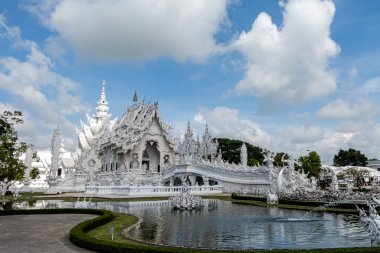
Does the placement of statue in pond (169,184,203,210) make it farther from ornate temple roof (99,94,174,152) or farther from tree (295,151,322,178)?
tree (295,151,322,178)

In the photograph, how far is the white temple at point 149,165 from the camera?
1353 inches

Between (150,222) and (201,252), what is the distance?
724 cm

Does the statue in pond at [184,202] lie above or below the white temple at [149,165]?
below

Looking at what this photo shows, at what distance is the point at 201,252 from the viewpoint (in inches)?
323

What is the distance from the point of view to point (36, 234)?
11.9 m

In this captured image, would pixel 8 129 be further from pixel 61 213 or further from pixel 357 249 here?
pixel 357 249

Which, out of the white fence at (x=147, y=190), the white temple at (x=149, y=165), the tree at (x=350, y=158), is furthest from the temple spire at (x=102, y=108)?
the tree at (x=350, y=158)

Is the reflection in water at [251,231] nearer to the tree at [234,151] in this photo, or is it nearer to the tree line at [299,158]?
the tree line at [299,158]

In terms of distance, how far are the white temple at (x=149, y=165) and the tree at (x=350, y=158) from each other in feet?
195

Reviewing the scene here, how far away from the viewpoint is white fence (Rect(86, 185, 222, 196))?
31828mm

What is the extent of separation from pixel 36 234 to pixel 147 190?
67.6 ft

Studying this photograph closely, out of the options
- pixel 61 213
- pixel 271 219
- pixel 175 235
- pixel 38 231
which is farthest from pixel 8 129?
pixel 271 219

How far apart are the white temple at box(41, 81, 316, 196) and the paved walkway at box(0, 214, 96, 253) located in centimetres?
1573

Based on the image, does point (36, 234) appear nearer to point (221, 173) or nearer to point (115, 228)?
point (115, 228)
